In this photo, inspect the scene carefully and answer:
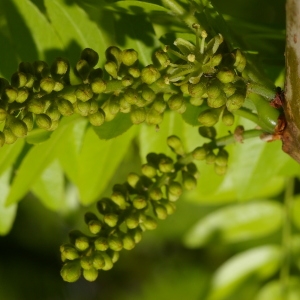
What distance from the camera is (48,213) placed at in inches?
200

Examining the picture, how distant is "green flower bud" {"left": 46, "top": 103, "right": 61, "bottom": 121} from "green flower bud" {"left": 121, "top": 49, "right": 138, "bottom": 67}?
252mm

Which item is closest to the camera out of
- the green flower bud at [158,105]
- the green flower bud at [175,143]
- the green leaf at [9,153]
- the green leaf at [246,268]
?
the green flower bud at [158,105]

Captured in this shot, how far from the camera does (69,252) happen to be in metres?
1.68

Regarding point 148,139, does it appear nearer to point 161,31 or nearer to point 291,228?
point 161,31

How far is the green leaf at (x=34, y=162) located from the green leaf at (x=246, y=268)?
1.46m

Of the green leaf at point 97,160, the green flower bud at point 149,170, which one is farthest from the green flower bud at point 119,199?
the green leaf at point 97,160

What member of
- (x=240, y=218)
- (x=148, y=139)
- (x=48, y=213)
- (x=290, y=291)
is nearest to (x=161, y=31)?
(x=148, y=139)

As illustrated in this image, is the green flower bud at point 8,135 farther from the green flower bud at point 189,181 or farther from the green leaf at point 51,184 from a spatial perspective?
the green leaf at point 51,184

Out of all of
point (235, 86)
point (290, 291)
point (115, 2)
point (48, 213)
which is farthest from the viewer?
point (48, 213)

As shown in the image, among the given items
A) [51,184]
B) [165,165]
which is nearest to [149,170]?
[165,165]

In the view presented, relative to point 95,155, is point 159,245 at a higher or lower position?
lower

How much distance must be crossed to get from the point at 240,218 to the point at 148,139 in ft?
3.73

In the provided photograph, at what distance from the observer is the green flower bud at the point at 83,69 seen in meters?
1.66

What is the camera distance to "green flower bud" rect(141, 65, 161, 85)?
1.62 m
